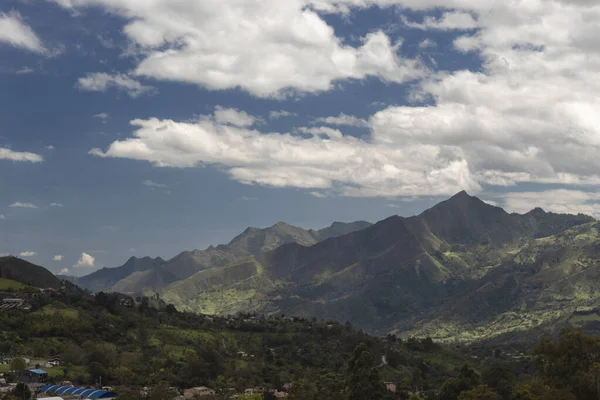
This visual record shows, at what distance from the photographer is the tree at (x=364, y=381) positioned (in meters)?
92.9

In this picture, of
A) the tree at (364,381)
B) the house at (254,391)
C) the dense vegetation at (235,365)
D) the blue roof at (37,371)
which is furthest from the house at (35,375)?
the tree at (364,381)

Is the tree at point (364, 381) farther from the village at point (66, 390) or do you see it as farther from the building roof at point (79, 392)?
the building roof at point (79, 392)

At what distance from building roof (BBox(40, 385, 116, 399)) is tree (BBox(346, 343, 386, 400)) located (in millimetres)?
45849

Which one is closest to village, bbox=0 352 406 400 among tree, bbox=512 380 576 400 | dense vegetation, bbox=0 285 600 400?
dense vegetation, bbox=0 285 600 400

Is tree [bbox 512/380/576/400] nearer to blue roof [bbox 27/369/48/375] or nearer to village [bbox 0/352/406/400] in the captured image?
village [bbox 0/352/406/400]

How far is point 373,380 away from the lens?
93750 millimetres

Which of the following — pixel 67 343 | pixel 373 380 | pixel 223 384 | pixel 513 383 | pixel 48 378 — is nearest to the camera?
pixel 373 380

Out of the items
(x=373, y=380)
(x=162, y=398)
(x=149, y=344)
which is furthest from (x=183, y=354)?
(x=373, y=380)

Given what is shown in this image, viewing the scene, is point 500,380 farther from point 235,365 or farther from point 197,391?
point 235,365

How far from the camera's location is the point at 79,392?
360 feet

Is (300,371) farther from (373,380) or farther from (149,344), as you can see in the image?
(373,380)

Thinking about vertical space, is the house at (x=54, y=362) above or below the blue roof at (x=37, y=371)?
below

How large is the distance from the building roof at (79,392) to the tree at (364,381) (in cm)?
4585

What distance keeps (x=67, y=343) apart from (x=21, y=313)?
1081 inches
